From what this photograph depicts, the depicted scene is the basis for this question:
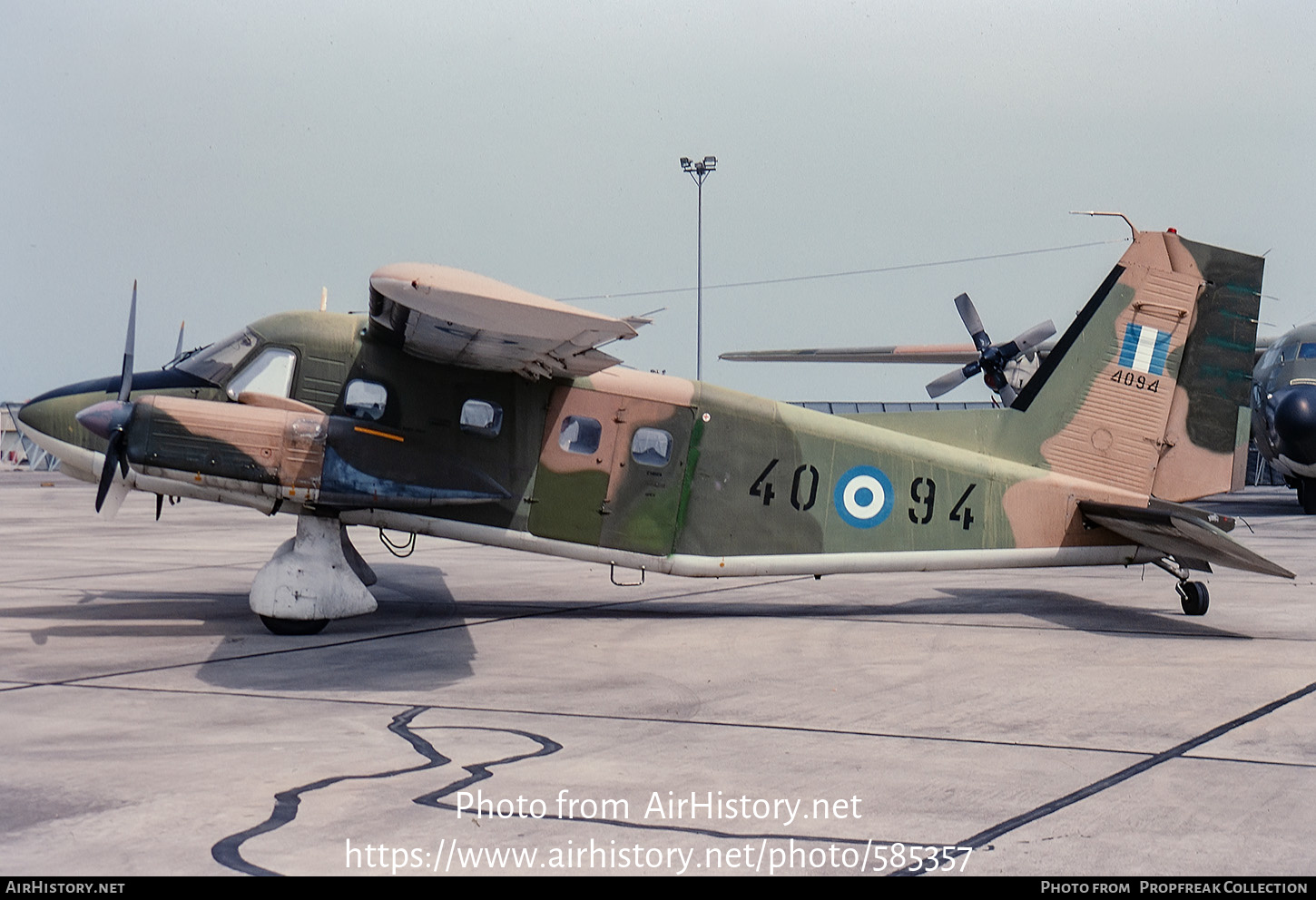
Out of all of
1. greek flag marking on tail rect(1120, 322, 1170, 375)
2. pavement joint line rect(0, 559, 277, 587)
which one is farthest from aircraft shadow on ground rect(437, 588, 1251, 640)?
pavement joint line rect(0, 559, 277, 587)

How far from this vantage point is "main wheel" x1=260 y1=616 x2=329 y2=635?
40.3ft

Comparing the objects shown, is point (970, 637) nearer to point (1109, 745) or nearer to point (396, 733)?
point (1109, 745)

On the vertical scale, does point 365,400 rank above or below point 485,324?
below

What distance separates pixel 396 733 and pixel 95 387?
6583 mm

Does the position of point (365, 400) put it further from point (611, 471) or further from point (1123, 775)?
point (1123, 775)

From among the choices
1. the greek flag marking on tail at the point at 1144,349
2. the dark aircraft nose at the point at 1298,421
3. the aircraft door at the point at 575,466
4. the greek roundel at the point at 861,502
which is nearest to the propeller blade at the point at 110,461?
the aircraft door at the point at 575,466

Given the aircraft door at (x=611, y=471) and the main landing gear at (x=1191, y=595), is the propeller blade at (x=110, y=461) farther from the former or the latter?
the main landing gear at (x=1191, y=595)

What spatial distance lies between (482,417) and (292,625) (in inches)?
114

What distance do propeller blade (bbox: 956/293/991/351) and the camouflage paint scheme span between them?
16.0 meters

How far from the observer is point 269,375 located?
1261 cm

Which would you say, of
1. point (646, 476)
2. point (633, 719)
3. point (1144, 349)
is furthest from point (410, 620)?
point (1144, 349)

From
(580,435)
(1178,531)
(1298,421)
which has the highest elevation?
(580,435)

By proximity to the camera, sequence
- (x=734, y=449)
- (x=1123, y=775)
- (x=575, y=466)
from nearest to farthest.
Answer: (x=1123, y=775)
(x=575, y=466)
(x=734, y=449)

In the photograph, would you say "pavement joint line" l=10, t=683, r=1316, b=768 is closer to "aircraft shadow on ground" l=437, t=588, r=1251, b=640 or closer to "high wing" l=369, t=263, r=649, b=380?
"high wing" l=369, t=263, r=649, b=380
